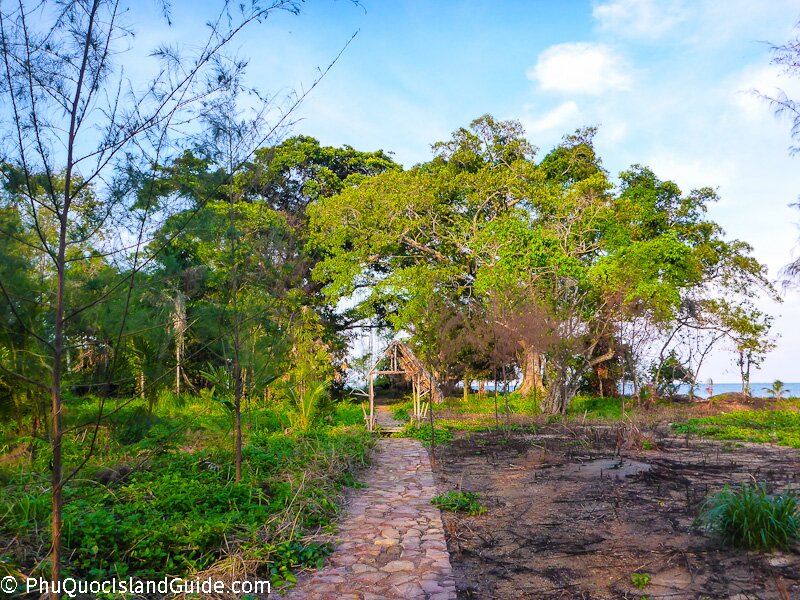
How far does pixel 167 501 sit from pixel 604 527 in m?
4.07

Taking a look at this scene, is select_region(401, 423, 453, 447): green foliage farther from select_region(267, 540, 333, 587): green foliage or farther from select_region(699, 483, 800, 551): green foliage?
select_region(699, 483, 800, 551): green foliage

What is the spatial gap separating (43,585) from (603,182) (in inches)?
771

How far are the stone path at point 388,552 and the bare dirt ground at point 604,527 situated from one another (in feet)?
0.64

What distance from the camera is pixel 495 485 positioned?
7.57 m

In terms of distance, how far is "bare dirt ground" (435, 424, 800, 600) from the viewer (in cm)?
392

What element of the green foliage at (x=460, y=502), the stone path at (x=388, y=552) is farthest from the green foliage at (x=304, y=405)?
the green foliage at (x=460, y=502)

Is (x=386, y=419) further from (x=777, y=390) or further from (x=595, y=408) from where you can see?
(x=777, y=390)

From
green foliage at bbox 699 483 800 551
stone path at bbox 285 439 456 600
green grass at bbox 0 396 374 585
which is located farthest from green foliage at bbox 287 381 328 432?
green foliage at bbox 699 483 800 551

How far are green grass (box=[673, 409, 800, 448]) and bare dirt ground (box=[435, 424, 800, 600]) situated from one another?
166 cm

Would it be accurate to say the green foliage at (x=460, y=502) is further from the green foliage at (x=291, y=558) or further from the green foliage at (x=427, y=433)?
the green foliage at (x=427, y=433)

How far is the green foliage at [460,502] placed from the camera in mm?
6113

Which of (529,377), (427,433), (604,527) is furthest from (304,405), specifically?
(529,377)

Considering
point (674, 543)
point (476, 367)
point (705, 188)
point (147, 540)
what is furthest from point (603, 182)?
point (147, 540)

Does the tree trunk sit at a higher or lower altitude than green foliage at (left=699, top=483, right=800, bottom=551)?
higher
